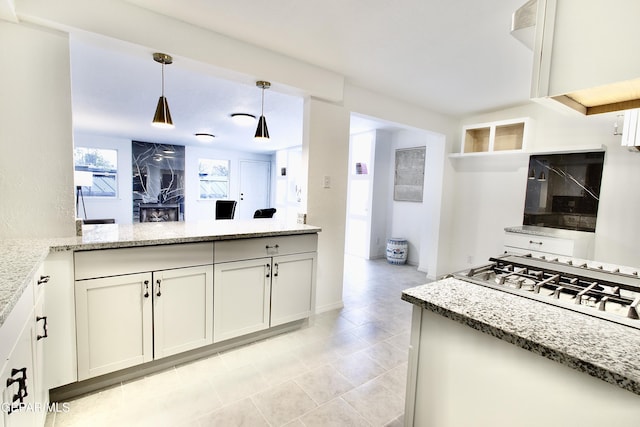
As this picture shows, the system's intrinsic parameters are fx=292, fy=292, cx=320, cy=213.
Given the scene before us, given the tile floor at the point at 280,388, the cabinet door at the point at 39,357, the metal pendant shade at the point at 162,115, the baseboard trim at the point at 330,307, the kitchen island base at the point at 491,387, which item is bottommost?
the tile floor at the point at 280,388

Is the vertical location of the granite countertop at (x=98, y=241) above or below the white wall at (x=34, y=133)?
below

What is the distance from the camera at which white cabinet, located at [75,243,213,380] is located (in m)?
1.66

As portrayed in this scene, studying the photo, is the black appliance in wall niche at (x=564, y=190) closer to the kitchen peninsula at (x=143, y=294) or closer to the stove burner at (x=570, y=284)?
the stove burner at (x=570, y=284)

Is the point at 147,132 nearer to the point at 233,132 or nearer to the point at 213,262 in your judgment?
the point at 233,132

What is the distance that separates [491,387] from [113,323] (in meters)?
1.94

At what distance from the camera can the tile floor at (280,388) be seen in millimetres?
1581

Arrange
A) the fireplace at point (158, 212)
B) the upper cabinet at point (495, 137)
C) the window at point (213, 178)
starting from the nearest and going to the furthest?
the upper cabinet at point (495, 137)
the fireplace at point (158, 212)
the window at point (213, 178)

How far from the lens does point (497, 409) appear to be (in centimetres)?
86

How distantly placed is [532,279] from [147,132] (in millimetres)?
6474

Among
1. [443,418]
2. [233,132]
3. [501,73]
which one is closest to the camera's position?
[443,418]

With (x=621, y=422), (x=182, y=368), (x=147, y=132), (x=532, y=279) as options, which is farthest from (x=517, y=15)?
(x=147, y=132)

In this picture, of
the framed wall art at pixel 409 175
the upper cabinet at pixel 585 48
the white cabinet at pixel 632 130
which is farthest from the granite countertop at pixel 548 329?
the framed wall art at pixel 409 175

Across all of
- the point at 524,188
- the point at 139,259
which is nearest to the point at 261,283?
the point at 139,259

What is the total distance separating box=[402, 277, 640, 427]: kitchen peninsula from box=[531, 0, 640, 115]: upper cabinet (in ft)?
2.14
